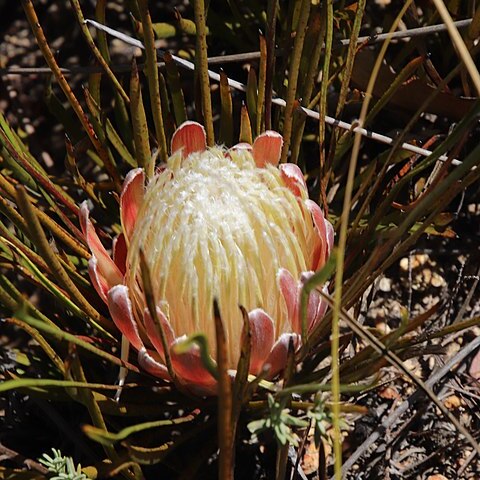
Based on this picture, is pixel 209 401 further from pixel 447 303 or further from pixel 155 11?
pixel 155 11

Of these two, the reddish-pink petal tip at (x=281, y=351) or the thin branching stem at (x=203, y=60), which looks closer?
the reddish-pink petal tip at (x=281, y=351)

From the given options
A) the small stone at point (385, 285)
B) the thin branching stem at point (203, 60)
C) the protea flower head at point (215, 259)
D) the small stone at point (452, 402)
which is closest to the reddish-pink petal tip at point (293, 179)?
the protea flower head at point (215, 259)

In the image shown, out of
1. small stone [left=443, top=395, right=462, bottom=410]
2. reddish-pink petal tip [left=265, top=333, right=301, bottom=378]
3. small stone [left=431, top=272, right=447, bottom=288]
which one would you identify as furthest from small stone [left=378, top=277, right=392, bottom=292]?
reddish-pink petal tip [left=265, top=333, right=301, bottom=378]

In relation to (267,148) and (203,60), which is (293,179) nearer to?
(267,148)

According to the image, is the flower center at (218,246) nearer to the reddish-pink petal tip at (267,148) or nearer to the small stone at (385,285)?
the reddish-pink petal tip at (267,148)

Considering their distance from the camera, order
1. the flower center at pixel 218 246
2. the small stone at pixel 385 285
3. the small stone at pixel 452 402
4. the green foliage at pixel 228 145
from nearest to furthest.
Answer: the green foliage at pixel 228 145 < the flower center at pixel 218 246 < the small stone at pixel 452 402 < the small stone at pixel 385 285

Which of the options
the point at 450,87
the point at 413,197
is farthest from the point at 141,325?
the point at 450,87

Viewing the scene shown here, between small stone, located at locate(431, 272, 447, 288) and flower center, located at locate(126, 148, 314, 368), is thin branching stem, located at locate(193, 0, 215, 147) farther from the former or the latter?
small stone, located at locate(431, 272, 447, 288)
